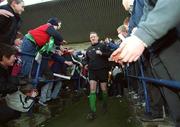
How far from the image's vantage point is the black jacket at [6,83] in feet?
10.3

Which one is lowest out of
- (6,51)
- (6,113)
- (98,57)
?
(6,113)

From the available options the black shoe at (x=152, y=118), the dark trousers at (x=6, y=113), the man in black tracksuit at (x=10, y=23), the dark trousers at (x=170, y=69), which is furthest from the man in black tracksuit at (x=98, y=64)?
the dark trousers at (x=170, y=69)

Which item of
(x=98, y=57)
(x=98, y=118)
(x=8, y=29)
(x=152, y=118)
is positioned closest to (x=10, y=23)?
(x=8, y=29)

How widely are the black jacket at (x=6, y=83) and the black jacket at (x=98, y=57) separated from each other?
3.08 meters

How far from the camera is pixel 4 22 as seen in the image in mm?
3699

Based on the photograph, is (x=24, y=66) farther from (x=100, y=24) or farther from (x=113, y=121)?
(x=100, y=24)

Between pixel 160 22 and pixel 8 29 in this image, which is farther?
pixel 8 29

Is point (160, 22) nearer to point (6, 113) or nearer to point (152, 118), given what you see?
point (6, 113)

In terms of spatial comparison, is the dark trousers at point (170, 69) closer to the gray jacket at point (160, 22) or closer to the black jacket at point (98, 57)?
the gray jacket at point (160, 22)

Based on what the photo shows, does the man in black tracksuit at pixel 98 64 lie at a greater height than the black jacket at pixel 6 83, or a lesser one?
greater

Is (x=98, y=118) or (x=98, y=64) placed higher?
(x=98, y=64)

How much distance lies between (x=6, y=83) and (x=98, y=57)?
3.32 metres

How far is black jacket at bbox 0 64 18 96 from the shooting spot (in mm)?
3133

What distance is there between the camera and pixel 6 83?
3.19 m
